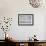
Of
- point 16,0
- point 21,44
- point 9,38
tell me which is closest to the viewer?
point 21,44

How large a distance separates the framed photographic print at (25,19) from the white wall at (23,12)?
10 cm

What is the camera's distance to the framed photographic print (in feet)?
13.1

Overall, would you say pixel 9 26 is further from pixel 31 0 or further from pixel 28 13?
pixel 31 0

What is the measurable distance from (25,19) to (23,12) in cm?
23

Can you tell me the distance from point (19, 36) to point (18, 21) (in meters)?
0.47

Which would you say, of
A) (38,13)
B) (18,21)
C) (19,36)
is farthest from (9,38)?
(38,13)

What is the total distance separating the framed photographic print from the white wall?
0.10m

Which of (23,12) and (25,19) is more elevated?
(23,12)

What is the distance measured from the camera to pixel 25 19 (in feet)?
13.1

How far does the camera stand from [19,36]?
3.97 metres

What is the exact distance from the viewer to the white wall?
397cm

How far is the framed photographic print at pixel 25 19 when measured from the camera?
399cm

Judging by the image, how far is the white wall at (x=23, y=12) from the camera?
3.97 meters

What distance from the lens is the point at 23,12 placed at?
4004 mm
